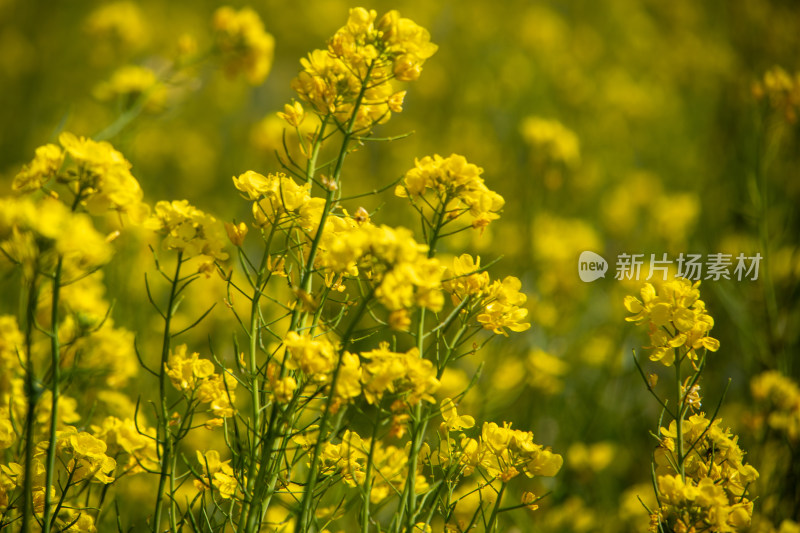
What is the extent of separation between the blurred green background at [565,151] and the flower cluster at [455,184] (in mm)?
686

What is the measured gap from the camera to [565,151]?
2096mm

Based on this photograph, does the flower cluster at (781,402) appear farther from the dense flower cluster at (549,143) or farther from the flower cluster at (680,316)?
the dense flower cluster at (549,143)

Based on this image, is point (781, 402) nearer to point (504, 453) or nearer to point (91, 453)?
point (504, 453)

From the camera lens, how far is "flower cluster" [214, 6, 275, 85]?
1618mm

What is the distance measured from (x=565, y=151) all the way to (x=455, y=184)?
4.56 feet

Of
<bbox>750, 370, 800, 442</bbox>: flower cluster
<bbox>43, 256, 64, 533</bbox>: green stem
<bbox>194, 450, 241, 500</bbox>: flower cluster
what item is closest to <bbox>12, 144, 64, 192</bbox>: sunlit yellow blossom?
<bbox>43, 256, 64, 533</bbox>: green stem

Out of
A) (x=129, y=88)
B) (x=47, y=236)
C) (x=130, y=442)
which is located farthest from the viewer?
(x=129, y=88)

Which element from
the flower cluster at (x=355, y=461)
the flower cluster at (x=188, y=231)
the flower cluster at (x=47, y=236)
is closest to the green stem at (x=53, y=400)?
the flower cluster at (x=47, y=236)

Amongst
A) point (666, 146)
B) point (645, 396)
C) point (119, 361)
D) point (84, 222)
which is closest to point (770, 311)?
point (645, 396)

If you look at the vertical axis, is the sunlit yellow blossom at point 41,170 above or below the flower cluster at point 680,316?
above

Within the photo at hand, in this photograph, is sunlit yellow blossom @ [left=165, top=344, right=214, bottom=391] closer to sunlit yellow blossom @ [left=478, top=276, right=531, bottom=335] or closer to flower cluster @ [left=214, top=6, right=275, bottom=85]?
sunlit yellow blossom @ [left=478, top=276, right=531, bottom=335]

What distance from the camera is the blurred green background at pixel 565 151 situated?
1784mm

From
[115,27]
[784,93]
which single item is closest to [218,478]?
[784,93]

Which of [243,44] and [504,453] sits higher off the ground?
[243,44]
